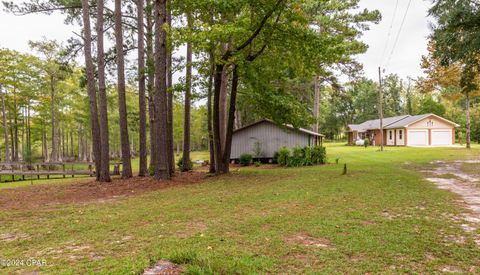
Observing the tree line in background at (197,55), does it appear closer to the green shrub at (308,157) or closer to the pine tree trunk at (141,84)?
the pine tree trunk at (141,84)

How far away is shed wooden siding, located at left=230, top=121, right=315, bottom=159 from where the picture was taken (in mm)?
20250

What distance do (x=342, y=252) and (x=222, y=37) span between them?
765 cm

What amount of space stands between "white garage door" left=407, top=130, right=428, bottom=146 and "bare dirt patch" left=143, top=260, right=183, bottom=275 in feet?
114

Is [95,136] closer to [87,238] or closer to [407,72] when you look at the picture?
[87,238]

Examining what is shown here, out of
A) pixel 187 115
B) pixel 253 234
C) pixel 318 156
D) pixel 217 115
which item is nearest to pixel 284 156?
pixel 318 156

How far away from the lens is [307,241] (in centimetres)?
409

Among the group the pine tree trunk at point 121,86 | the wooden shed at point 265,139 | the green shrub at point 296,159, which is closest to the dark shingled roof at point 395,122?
the wooden shed at point 265,139

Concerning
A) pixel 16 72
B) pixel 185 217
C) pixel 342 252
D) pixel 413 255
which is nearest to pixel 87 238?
pixel 185 217

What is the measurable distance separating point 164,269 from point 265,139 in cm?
1784

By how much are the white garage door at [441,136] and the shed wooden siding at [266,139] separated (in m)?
19.8

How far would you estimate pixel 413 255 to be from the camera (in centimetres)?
352

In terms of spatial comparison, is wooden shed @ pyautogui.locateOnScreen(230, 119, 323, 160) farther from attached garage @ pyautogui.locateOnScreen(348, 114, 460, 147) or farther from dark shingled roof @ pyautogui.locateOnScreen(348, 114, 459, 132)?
dark shingled roof @ pyautogui.locateOnScreen(348, 114, 459, 132)

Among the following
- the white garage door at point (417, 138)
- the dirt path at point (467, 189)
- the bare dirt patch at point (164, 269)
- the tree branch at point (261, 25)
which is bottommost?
the dirt path at point (467, 189)

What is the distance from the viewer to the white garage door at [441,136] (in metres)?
32.3
